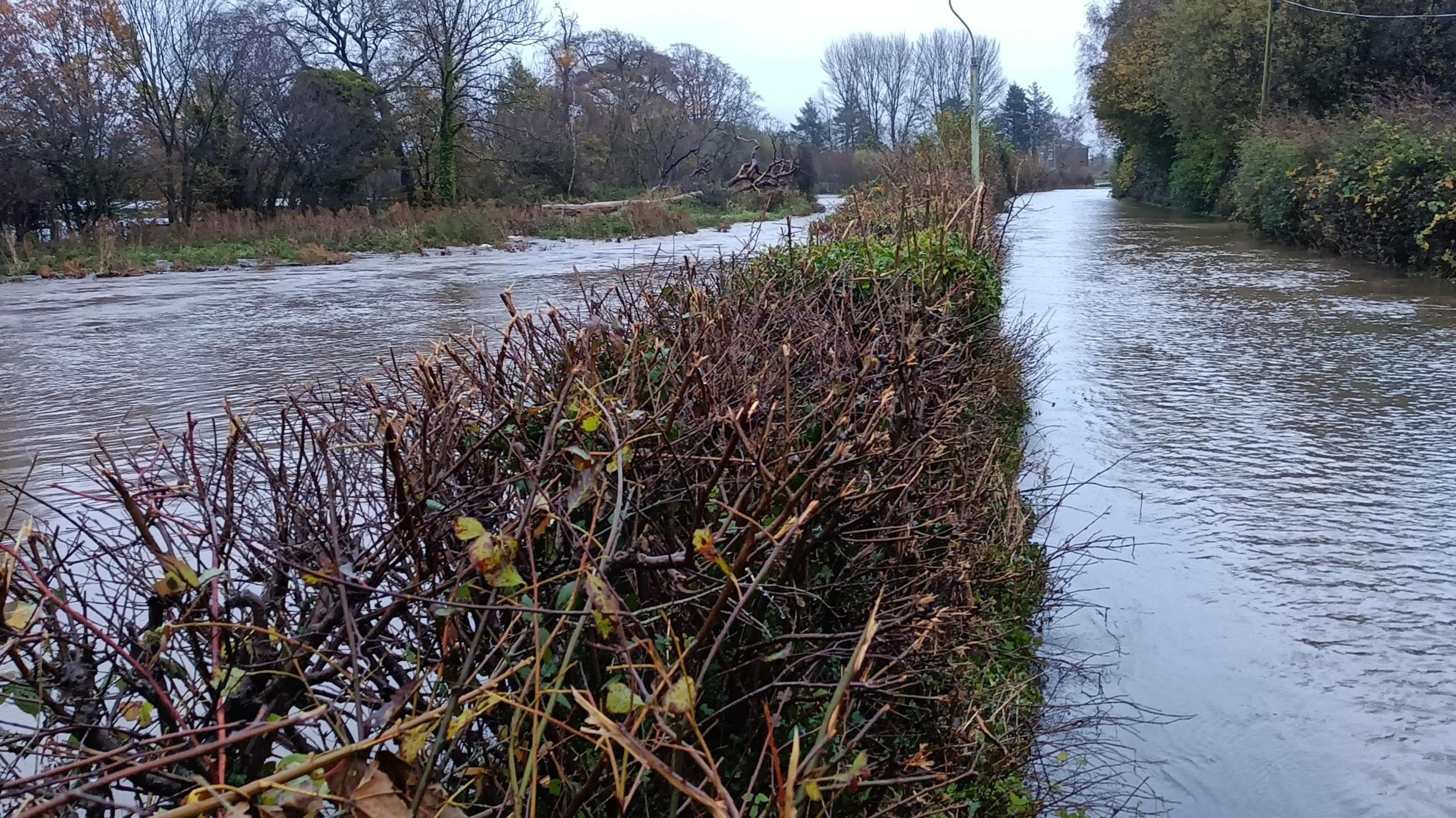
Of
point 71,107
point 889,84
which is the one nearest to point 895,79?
point 889,84

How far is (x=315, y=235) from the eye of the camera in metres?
27.5

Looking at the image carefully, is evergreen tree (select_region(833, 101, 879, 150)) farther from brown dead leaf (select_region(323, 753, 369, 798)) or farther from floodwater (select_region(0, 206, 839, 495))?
brown dead leaf (select_region(323, 753, 369, 798))

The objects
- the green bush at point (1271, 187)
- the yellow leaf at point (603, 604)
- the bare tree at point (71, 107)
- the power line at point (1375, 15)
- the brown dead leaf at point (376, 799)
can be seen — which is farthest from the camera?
the bare tree at point (71, 107)

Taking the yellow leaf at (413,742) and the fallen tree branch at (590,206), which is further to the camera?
the fallen tree branch at (590,206)

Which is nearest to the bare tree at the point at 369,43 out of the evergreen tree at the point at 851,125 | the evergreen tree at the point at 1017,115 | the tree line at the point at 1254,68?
the tree line at the point at 1254,68

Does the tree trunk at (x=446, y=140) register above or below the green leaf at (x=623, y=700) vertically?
above

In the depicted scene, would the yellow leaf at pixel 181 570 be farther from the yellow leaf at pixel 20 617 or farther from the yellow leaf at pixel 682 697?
the yellow leaf at pixel 682 697

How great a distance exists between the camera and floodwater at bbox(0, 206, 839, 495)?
8203mm

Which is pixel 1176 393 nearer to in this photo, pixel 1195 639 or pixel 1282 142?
pixel 1195 639

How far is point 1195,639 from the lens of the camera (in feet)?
13.8

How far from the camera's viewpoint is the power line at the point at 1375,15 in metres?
20.8

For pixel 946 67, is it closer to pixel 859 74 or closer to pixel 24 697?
pixel 859 74

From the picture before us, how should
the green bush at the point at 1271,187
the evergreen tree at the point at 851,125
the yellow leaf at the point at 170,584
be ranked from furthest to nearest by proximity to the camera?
the evergreen tree at the point at 851,125 < the green bush at the point at 1271,187 < the yellow leaf at the point at 170,584

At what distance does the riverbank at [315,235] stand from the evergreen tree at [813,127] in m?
49.1
